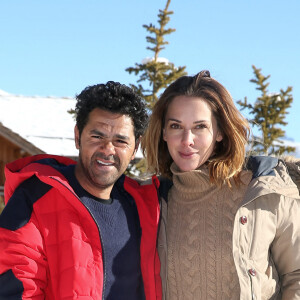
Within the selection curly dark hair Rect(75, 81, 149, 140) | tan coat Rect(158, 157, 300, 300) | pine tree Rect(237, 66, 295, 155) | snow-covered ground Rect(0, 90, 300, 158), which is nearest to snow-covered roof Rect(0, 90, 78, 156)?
snow-covered ground Rect(0, 90, 300, 158)

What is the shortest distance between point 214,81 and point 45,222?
153 centimetres

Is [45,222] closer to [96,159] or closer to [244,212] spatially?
[96,159]

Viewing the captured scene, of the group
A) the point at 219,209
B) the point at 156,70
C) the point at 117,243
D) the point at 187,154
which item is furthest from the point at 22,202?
the point at 156,70

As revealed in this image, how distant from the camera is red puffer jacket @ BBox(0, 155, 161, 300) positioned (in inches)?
124

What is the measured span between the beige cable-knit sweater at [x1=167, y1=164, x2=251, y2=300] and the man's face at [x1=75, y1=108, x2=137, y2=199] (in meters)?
0.52

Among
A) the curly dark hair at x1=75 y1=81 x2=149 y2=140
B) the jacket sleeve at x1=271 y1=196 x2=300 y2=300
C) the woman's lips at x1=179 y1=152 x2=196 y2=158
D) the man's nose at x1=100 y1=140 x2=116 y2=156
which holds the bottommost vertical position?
the jacket sleeve at x1=271 y1=196 x2=300 y2=300

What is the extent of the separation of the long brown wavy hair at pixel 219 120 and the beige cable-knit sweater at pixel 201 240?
0.11 meters

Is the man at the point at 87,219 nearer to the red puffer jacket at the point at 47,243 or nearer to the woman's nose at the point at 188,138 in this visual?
the red puffer jacket at the point at 47,243

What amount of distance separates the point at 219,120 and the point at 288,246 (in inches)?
37.3

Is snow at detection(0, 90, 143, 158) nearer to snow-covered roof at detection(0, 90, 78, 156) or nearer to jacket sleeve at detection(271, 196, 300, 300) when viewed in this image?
snow-covered roof at detection(0, 90, 78, 156)

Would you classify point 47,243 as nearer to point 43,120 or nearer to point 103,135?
point 103,135

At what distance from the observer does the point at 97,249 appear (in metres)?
A: 3.43

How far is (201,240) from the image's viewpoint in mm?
3836

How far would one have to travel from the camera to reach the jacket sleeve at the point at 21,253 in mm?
3131
